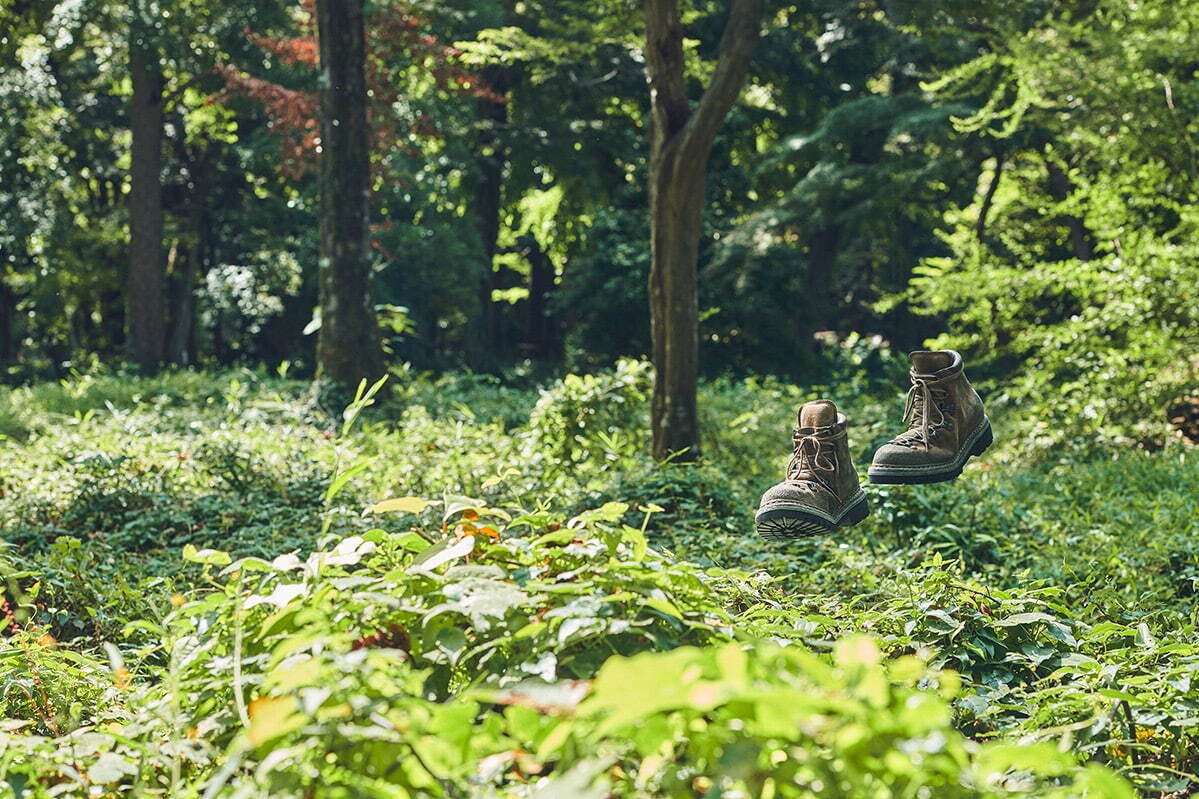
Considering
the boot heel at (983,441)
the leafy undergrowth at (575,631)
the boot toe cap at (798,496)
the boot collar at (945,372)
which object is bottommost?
the leafy undergrowth at (575,631)

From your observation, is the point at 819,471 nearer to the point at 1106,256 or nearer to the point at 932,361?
the point at 932,361

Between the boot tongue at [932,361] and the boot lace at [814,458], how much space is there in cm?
42

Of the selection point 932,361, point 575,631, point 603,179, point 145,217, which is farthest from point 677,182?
point 603,179

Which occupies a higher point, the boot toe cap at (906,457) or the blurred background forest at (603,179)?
the blurred background forest at (603,179)

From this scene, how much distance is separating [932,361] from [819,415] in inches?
18.0

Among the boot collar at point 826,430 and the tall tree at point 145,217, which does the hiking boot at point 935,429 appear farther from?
the tall tree at point 145,217

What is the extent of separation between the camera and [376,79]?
1725cm

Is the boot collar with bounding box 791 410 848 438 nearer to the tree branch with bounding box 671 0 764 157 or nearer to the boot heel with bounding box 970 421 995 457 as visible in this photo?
the boot heel with bounding box 970 421 995 457

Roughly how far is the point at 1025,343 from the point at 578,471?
18.0 feet

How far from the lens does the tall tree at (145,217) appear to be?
18.7 metres

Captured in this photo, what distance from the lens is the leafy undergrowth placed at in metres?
1.78

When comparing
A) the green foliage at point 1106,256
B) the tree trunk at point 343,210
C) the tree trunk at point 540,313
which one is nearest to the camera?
the green foliage at point 1106,256

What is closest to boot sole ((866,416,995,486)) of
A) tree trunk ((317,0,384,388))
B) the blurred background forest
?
the blurred background forest

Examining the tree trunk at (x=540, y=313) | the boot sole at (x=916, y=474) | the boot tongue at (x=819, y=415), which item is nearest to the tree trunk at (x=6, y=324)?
the tree trunk at (x=540, y=313)
